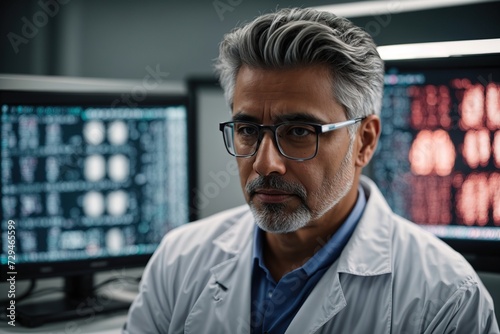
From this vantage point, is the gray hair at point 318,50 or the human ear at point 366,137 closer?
the gray hair at point 318,50

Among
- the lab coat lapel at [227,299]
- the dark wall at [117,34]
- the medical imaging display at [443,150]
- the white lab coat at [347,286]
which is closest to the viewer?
the white lab coat at [347,286]

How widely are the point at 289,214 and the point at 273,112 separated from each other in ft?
0.62

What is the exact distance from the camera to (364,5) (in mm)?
1502

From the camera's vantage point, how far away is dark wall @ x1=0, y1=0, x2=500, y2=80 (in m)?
1.96

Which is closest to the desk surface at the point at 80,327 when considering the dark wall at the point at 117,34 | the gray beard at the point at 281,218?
the gray beard at the point at 281,218

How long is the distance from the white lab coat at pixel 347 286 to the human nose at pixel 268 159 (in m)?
0.23

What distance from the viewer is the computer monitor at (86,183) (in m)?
1.44

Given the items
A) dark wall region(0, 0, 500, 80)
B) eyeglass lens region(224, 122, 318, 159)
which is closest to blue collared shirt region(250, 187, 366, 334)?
eyeglass lens region(224, 122, 318, 159)

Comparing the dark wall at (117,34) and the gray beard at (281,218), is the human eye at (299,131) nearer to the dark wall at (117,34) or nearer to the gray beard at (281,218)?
the gray beard at (281,218)

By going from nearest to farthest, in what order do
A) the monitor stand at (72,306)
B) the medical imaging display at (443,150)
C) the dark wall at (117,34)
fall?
1. the medical imaging display at (443,150)
2. the monitor stand at (72,306)
3. the dark wall at (117,34)

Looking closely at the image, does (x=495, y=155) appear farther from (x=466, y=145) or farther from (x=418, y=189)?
(x=418, y=189)

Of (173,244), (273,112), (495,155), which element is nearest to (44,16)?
(173,244)

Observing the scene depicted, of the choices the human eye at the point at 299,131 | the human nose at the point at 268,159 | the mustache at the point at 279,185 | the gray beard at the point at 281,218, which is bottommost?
the gray beard at the point at 281,218

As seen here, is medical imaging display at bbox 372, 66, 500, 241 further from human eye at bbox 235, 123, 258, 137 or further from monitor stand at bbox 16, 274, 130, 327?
monitor stand at bbox 16, 274, 130, 327
